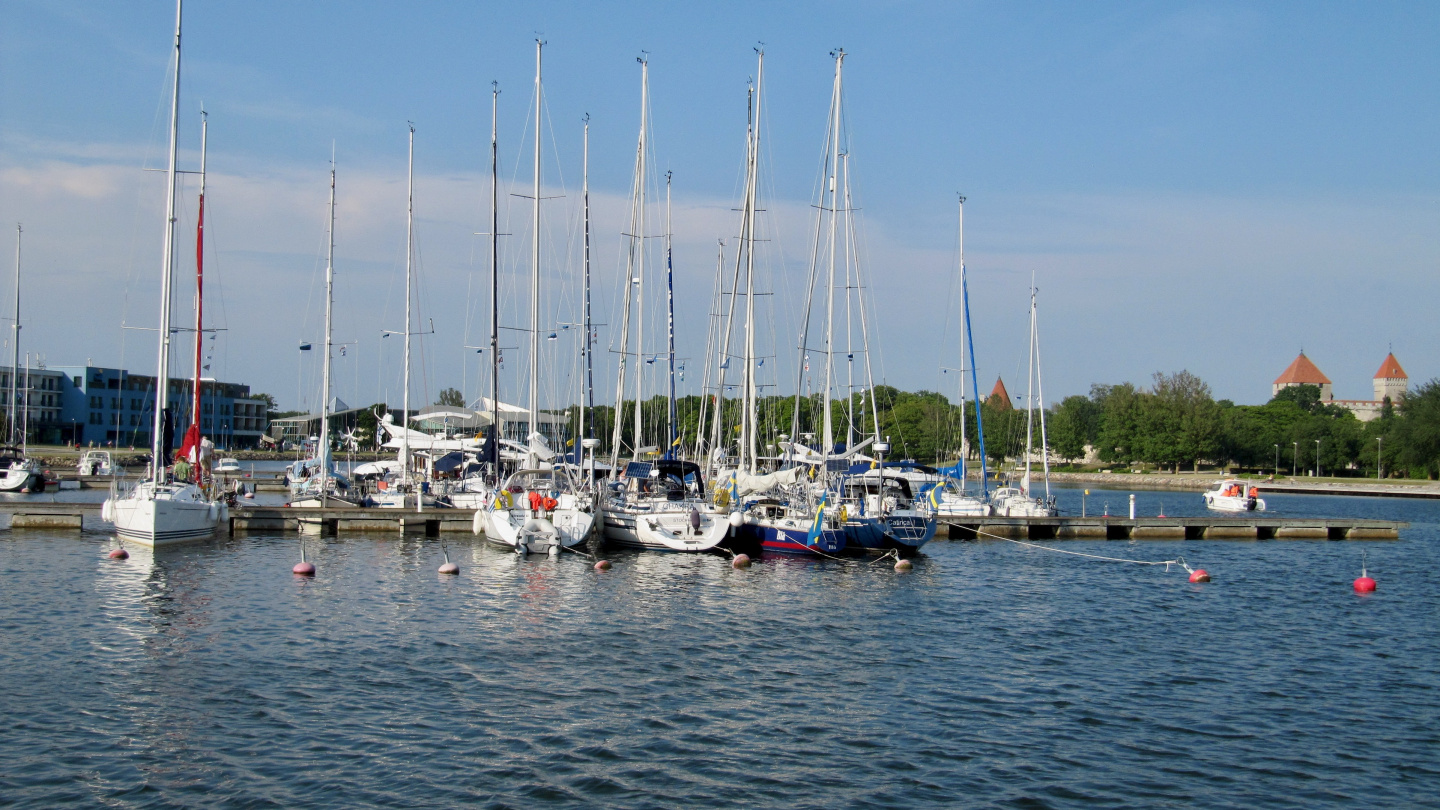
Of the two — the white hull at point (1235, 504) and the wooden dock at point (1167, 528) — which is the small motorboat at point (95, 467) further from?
the white hull at point (1235, 504)

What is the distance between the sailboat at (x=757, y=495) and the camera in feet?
122

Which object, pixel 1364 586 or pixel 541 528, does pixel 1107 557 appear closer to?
pixel 1364 586

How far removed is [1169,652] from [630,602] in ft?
44.2

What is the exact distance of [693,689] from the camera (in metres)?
19.6

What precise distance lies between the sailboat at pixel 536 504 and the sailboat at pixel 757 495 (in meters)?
5.33

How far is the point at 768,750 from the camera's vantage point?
1622cm

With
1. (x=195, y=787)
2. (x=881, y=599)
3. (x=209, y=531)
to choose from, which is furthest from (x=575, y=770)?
(x=209, y=531)

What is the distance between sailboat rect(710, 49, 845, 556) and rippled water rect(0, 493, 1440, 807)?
266cm

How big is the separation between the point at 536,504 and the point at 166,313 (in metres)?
14.6

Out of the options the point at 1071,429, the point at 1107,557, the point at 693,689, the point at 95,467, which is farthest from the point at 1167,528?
the point at 1071,429

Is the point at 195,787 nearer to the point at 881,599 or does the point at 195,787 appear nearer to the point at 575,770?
the point at 575,770

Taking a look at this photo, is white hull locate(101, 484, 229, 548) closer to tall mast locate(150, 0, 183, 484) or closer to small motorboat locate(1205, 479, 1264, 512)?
tall mast locate(150, 0, 183, 484)

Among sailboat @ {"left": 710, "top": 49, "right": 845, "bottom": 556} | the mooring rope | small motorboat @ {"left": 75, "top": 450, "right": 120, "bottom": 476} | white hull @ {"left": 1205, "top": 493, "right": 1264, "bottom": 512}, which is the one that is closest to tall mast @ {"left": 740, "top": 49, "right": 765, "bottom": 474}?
sailboat @ {"left": 710, "top": 49, "right": 845, "bottom": 556}

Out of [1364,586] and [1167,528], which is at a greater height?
[1167,528]
